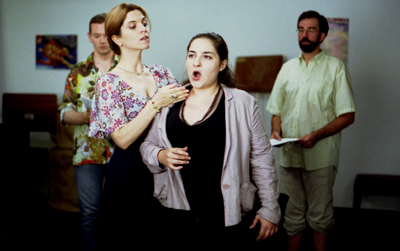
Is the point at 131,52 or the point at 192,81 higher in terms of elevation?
the point at 131,52

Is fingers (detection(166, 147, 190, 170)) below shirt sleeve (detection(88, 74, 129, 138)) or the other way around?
below

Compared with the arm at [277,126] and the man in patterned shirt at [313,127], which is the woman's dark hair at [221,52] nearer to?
the man in patterned shirt at [313,127]

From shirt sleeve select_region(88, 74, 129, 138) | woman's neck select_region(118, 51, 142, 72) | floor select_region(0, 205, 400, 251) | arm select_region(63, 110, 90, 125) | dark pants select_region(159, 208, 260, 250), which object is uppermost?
woman's neck select_region(118, 51, 142, 72)

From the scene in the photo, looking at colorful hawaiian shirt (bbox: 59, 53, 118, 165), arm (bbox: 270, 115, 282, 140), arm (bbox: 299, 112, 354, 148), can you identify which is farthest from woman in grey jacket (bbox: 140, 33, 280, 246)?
arm (bbox: 270, 115, 282, 140)

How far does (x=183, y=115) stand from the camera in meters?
1.61

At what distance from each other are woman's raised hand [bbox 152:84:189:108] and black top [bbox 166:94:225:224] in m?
0.12

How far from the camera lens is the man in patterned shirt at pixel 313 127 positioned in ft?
8.84

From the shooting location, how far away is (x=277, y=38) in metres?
4.27

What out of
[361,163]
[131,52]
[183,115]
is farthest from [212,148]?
[361,163]

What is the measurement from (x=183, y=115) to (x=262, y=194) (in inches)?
18.9

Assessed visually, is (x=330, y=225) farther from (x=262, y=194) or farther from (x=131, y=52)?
(x=131, y=52)

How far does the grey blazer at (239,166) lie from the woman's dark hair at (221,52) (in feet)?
0.23

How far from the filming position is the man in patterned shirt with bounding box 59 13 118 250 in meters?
2.49

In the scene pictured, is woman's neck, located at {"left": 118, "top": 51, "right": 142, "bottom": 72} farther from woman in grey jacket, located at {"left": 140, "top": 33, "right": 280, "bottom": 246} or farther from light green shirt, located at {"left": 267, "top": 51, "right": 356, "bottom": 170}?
light green shirt, located at {"left": 267, "top": 51, "right": 356, "bottom": 170}
